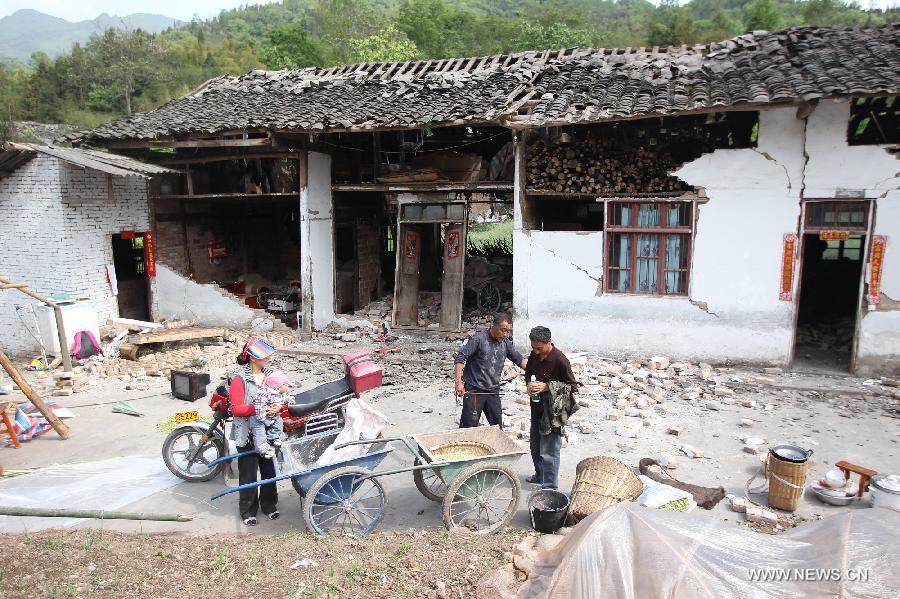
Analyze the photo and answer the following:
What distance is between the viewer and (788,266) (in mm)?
9109

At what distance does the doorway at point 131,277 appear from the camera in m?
13.4

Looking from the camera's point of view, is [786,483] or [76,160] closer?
[786,483]

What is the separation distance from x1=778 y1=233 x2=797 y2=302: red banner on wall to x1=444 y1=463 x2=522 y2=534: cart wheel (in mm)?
6367

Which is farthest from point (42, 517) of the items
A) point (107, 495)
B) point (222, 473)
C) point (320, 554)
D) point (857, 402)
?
point (857, 402)

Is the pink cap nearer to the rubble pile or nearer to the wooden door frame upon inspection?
the rubble pile

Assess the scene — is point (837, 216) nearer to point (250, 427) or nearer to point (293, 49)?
point (250, 427)

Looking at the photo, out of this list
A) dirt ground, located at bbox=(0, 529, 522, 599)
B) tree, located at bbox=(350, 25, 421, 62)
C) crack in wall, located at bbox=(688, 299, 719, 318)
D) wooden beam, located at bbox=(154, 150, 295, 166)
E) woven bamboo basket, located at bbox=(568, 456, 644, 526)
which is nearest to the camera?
dirt ground, located at bbox=(0, 529, 522, 599)

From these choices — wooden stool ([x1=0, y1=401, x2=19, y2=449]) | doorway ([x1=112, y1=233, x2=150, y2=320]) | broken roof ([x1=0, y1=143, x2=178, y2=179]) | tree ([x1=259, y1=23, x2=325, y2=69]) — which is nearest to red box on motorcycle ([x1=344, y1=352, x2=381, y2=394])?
wooden stool ([x1=0, y1=401, x2=19, y2=449])

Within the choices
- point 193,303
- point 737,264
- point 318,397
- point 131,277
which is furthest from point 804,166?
point 131,277

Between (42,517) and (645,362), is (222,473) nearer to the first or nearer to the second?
(42,517)

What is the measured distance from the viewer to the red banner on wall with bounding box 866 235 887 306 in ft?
28.7

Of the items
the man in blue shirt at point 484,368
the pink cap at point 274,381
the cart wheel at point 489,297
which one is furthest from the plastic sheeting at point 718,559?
the cart wheel at point 489,297

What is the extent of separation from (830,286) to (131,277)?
51.6 ft

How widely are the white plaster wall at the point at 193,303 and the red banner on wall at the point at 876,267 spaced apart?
11.0m
